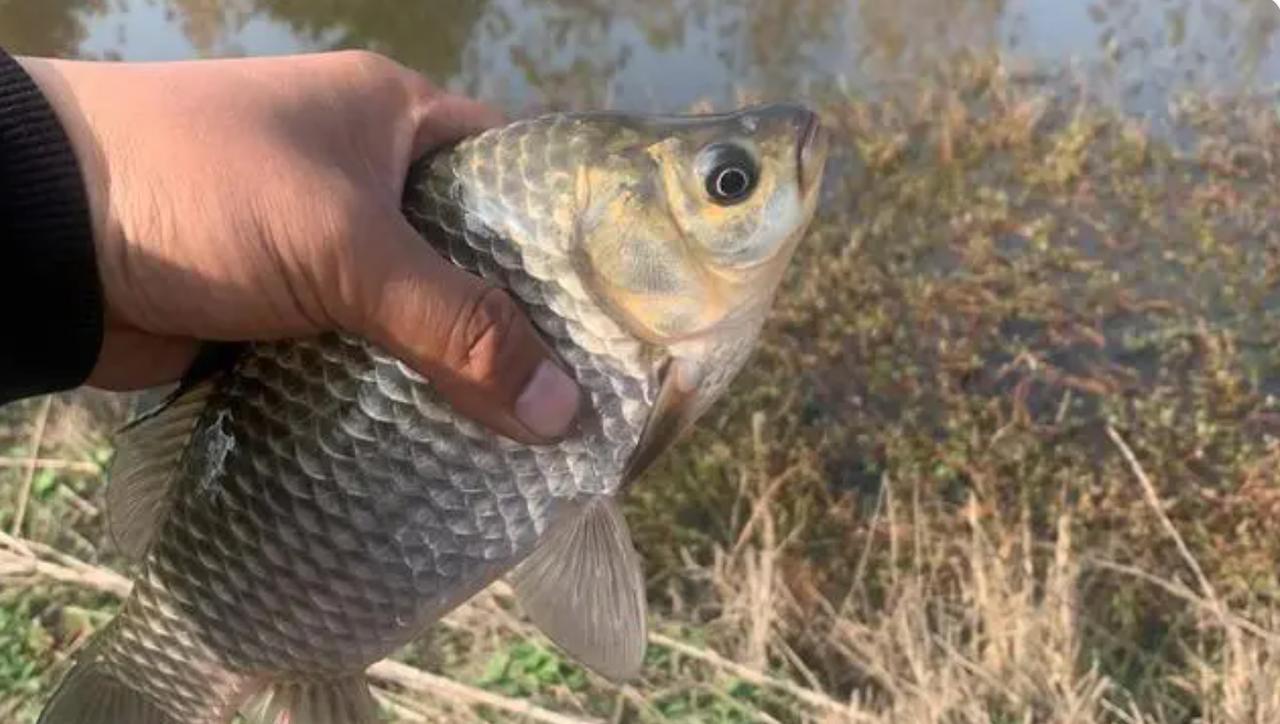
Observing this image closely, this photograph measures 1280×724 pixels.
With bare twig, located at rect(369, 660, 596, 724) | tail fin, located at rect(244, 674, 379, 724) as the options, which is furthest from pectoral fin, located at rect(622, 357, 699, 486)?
bare twig, located at rect(369, 660, 596, 724)

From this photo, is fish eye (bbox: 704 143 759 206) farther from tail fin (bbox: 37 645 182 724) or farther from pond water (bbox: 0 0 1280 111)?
pond water (bbox: 0 0 1280 111)

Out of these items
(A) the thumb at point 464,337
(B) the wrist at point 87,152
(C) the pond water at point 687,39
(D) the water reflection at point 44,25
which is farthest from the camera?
(D) the water reflection at point 44,25

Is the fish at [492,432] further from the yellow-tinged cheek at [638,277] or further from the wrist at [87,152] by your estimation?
the wrist at [87,152]

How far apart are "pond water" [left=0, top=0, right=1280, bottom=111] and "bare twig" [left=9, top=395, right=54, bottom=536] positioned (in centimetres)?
458

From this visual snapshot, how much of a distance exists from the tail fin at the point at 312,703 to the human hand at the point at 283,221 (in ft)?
1.43

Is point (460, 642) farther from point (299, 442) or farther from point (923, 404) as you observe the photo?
point (923, 404)

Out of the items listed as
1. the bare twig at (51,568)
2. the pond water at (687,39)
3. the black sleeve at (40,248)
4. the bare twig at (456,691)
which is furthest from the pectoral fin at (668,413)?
the pond water at (687,39)

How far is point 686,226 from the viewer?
1.70 meters

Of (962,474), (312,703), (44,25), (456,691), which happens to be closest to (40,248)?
(312,703)

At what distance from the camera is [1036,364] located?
19.5 ft

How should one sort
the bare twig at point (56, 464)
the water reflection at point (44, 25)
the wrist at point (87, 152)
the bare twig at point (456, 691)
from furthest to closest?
the water reflection at point (44, 25), the bare twig at point (56, 464), the bare twig at point (456, 691), the wrist at point (87, 152)

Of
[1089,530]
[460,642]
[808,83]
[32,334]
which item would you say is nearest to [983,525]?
[1089,530]

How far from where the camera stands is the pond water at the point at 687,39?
8.55 meters

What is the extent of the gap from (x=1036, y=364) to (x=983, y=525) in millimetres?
1344
